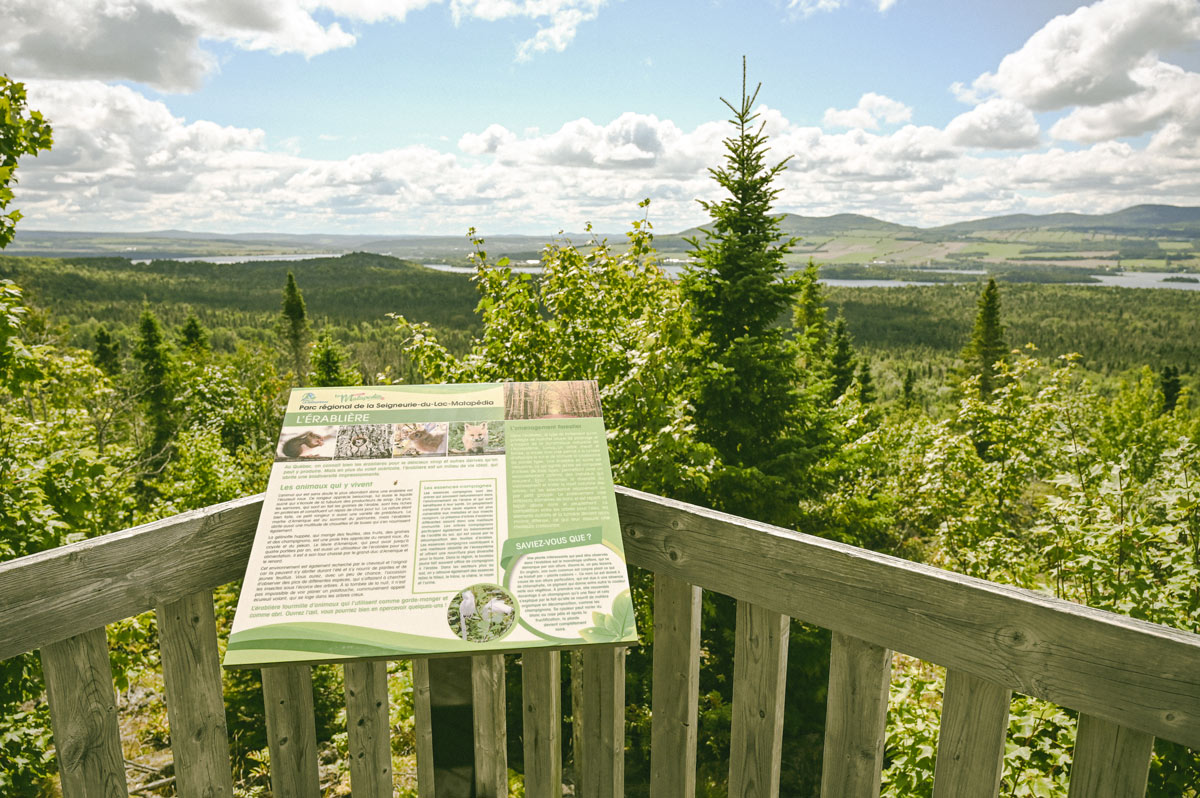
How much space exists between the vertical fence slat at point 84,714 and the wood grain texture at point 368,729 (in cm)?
56

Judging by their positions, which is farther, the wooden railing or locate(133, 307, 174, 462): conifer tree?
locate(133, 307, 174, 462): conifer tree

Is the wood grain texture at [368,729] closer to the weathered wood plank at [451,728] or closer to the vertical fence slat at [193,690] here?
the weathered wood plank at [451,728]

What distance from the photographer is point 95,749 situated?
171cm

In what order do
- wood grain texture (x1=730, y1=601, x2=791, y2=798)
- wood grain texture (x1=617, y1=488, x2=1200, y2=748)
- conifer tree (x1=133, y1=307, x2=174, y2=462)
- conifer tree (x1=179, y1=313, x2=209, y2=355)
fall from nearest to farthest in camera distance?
wood grain texture (x1=617, y1=488, x2=1200, y2=748) → wood grain texture (x1=730, y1=601, x2=791, y2=798) → conifer tree (x1=133, y1=307, x2=174, y2=462) → conifer tree (x1=179, y1=313, x2=209, y2=355)

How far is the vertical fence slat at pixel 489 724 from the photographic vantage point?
211 cm

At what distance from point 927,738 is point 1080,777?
197cm

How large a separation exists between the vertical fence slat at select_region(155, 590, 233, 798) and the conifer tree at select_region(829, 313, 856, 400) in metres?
40.4

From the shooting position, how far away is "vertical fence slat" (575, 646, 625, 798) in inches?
81.3

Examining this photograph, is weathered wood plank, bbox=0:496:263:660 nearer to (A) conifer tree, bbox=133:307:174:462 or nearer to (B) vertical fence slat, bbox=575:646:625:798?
(B) vertical fence slat, bbox=575:646:625:798

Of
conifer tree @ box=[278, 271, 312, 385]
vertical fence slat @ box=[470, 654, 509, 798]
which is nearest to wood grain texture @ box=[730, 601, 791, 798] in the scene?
vertical fence slat @ box=[470, 654, 509, 798]

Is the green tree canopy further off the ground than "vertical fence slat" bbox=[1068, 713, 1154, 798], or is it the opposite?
the green tree canopy

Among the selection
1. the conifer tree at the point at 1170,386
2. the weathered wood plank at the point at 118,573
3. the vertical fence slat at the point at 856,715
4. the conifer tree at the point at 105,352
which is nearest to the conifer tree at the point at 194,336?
the conifer tree at the point at 105,352

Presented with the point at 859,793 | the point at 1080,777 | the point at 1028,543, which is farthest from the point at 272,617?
the point at 1028,543

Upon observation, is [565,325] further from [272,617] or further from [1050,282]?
[1050,282]
